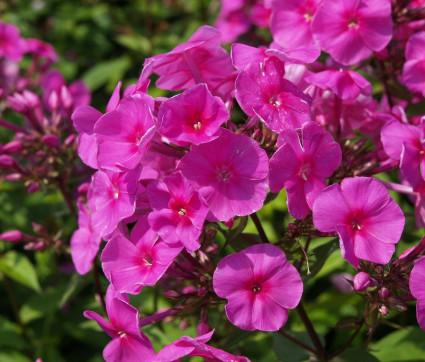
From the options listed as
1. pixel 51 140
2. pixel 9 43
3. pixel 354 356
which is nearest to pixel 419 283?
pixel 354 356

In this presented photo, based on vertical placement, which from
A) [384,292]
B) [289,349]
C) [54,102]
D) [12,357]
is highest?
[384,292]

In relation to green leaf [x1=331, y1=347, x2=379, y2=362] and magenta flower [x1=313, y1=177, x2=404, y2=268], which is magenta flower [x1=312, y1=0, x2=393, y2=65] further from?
green leaf [x1=331, y1=347, x2=379, y2=362]

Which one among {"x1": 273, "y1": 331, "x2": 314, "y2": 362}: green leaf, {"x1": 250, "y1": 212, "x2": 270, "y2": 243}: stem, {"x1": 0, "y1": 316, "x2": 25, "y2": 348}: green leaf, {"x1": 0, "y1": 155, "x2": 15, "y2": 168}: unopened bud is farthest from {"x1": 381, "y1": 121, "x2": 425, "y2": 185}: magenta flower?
{"x1": 0, "y1": 316, "x2": 25, "y2": 348}: green leaf

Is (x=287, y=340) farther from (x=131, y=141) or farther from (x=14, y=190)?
(x=14, y=190)

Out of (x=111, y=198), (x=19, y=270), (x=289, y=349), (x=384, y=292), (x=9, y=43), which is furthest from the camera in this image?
(x=9, y=43)

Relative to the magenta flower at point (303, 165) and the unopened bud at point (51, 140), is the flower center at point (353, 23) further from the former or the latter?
the unopened bud at point (51, 140)

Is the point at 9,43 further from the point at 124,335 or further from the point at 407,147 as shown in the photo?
the point at 407,147
